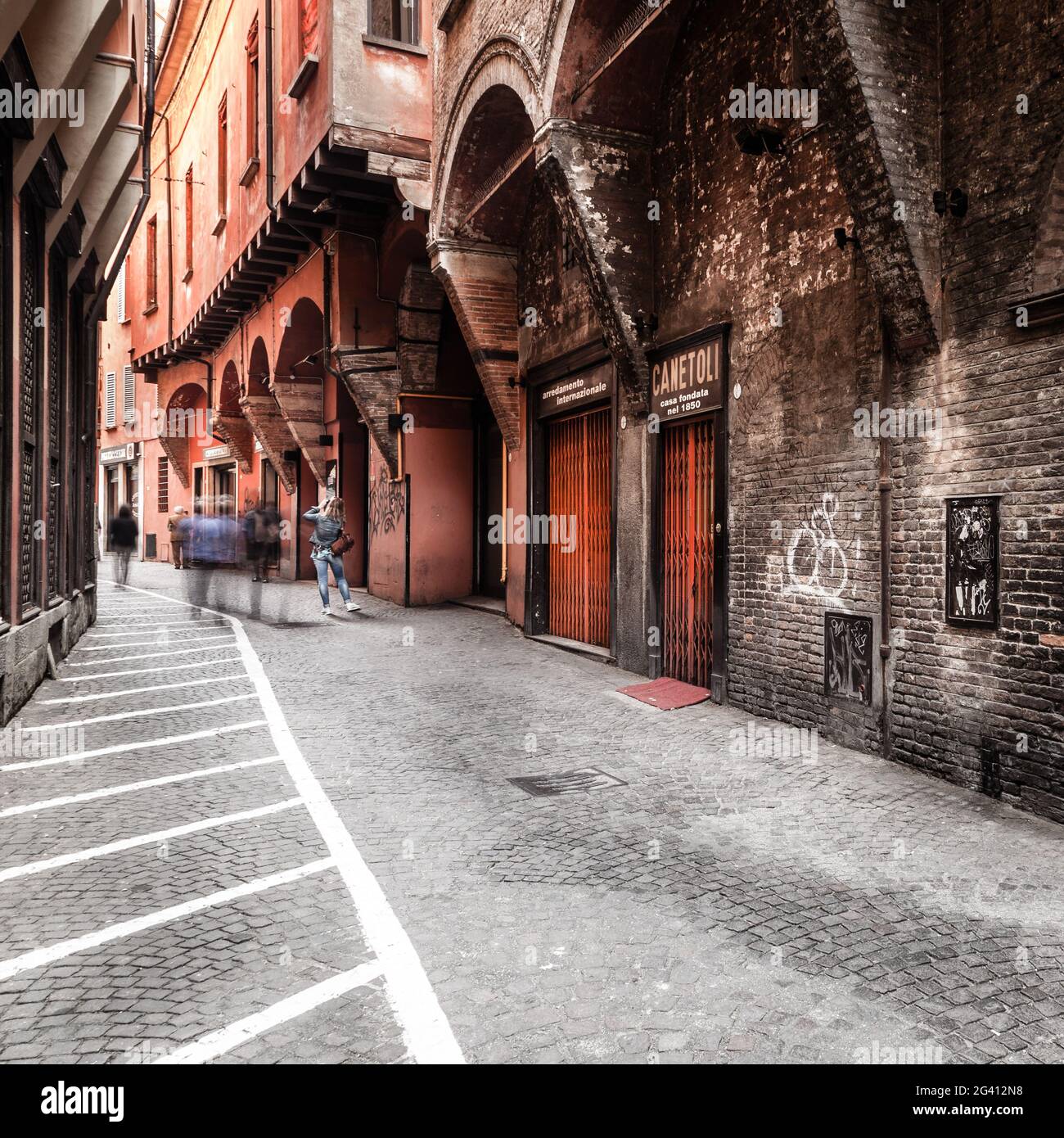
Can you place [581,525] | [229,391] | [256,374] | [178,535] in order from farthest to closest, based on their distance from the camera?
[229,391] < [178,535] < [256,374] < [581,525]

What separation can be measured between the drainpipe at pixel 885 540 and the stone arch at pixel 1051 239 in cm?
120

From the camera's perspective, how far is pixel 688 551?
952 centimetres

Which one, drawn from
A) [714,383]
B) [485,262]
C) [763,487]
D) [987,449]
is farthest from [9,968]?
[485,262]

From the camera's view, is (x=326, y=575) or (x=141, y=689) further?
(x=326, y=575)

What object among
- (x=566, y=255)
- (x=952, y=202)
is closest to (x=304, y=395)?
(x=566, y=255)

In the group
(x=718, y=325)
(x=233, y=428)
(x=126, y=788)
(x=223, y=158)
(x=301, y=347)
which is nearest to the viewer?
(x=126, y=788)

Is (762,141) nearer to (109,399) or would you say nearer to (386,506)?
(386,506)

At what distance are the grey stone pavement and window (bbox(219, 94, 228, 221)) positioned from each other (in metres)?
17.7

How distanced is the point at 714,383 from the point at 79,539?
9.75 meters

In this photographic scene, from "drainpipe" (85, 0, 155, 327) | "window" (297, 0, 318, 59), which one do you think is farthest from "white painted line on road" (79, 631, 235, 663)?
"window" (297, 0, 318, 59)

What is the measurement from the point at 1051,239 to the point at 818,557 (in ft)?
8.97

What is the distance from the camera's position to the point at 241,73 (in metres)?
20.1

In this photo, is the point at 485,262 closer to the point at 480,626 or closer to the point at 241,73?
the point at 480,626

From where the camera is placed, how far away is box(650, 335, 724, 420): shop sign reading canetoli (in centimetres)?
880
